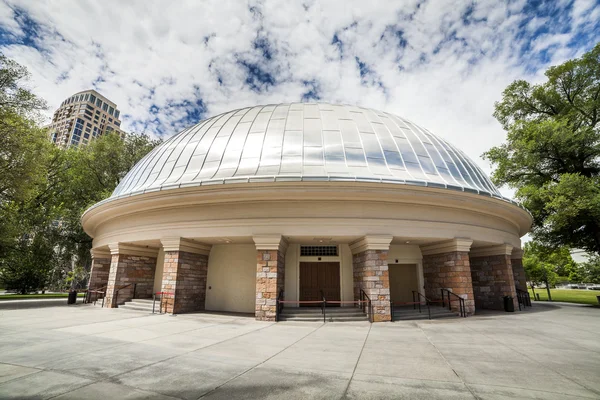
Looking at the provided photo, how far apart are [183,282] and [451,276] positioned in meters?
12.1

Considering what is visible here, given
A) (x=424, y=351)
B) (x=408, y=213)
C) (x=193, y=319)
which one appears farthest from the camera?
(x=408, y=213)

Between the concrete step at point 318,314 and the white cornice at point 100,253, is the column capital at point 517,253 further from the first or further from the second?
the white cornice at point 100,253

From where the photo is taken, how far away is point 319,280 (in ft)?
44.1

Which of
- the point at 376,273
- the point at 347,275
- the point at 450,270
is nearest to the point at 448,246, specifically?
the point at 450,270

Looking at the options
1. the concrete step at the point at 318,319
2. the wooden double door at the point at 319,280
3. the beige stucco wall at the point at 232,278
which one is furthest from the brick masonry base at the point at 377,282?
the beige stucco wall at the point at 232,278

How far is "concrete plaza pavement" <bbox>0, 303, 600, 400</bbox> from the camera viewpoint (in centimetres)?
398

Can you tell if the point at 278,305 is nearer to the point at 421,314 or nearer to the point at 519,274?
the point at 421,314

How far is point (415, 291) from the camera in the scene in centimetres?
1438

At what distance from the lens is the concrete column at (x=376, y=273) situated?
1059 centimetres

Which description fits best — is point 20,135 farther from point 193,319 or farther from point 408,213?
point 408,213

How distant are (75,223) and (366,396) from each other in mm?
25460

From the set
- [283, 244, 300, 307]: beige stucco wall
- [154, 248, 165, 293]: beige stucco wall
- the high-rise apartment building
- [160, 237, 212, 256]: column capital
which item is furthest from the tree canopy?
the high-rise apartment building

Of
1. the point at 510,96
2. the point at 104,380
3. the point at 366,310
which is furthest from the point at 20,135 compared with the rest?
the point at 510,96

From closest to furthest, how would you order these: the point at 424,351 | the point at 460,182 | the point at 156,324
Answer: the point at 424,351, the point at 156,324, the point at 460,182
